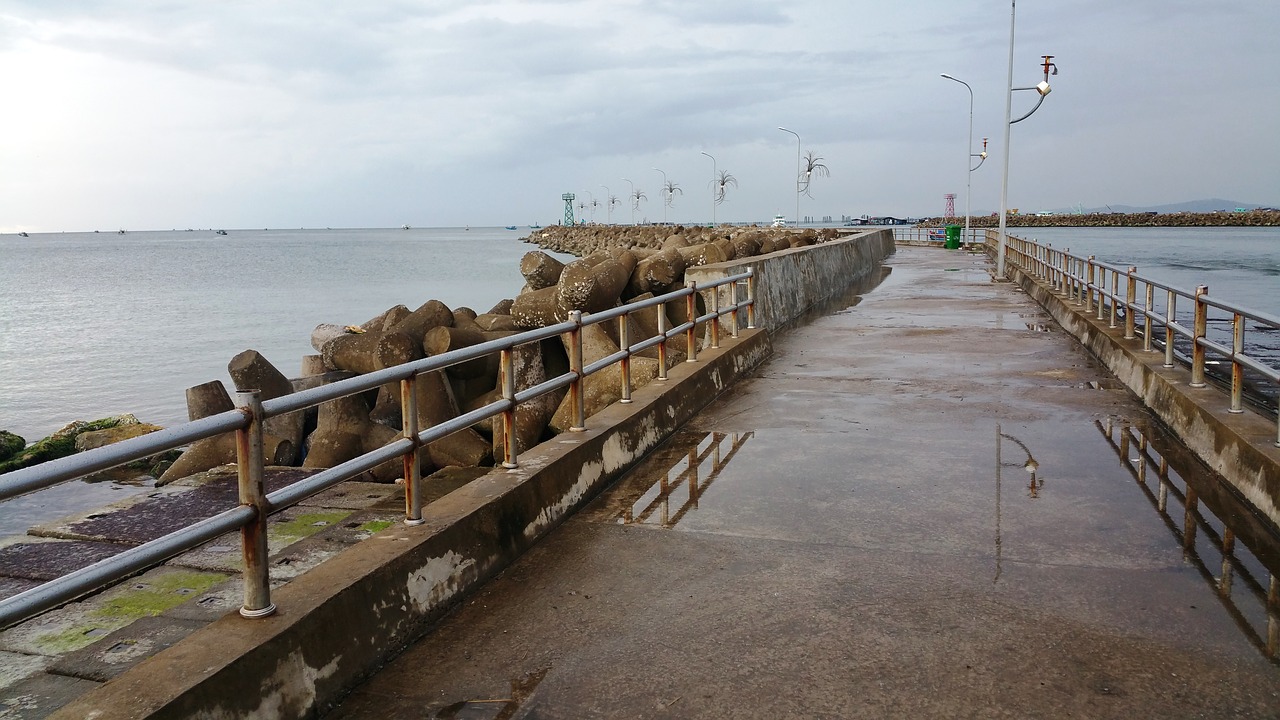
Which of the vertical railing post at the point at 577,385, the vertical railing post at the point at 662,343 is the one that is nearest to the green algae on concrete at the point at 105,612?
the vertical railing post at the point at 577,385

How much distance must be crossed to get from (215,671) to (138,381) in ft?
81.3

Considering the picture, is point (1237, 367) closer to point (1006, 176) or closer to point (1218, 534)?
point (1218, 534)

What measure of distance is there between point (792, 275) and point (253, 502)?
14.7 meters

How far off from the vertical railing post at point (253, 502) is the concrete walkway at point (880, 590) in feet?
1.64

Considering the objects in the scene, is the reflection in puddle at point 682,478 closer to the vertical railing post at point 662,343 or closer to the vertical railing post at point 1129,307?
the vertical railing post at point 662,343

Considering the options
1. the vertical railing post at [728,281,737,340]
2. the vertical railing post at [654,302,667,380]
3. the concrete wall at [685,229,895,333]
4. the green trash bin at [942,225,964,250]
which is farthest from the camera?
the green trash bin at [942,225,964,250]

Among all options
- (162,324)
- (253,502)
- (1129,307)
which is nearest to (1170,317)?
(1129,307)

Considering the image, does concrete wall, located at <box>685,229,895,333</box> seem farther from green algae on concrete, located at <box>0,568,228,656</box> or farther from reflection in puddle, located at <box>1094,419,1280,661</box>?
green algae on concrete, located at <box>0,568,228,656</box>

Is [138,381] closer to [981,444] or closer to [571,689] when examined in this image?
[981,444]

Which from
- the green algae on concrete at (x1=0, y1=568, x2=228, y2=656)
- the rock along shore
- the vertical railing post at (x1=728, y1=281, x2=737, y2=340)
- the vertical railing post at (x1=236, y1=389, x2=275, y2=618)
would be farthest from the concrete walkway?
the vertical railing post at (x1=728, y1=281, x2=737, y2=340)

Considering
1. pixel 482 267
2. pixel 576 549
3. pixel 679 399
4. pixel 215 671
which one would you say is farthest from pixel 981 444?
pixel 482 267

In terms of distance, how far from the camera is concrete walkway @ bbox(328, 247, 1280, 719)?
12.3 ft

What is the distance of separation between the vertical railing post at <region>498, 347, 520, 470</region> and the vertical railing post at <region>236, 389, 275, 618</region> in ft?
6.38

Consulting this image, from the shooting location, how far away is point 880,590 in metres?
4.79
